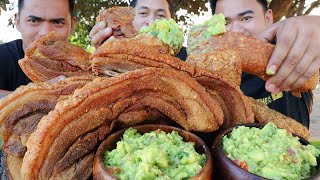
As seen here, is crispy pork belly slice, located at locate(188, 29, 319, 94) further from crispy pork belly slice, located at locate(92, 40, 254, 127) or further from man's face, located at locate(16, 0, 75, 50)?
man's face, located at locate(16, 0, 75, 50)

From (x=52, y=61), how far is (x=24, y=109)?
0.42 m

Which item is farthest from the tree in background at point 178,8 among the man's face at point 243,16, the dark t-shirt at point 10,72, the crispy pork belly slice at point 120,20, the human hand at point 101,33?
the crispy pork belly slice at point 120,20

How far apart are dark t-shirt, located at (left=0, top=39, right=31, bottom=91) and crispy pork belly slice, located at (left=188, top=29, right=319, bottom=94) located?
308cm

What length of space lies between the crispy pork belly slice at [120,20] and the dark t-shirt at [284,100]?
1496 millimetres

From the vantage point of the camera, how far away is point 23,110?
3.61 feet

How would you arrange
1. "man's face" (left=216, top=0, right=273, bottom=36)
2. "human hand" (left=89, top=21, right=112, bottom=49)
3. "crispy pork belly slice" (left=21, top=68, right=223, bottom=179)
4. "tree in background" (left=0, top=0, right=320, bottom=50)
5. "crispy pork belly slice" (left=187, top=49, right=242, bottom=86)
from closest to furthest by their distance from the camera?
"crispy pork belly slice" (left=21, top=68, right=223, bottom=179), "crispy pork belly slice" (left=187, top=49, right=242, bottom=86), "human hand" (left=89, top=21, right=112, bottom=49), "man's face" (left=216, top=0, right=273, bottom=36), "tree in background" (left=0, top=0, right=320, bottom=50)

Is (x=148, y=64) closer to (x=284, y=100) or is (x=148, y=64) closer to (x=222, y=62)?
(x=222, y=62)

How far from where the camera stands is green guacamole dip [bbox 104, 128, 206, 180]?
3.06ft

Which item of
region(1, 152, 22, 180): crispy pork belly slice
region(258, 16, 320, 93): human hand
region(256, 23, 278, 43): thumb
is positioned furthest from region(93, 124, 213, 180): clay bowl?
region(256, 23, 278, 43): thumb

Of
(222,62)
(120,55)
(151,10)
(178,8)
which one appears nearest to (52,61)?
(120,55)

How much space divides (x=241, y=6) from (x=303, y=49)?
187cm

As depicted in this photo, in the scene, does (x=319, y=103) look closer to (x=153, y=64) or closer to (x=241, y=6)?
(x=241, y=6)

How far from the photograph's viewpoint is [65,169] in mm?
1001

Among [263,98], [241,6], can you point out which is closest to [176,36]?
[263,98]
